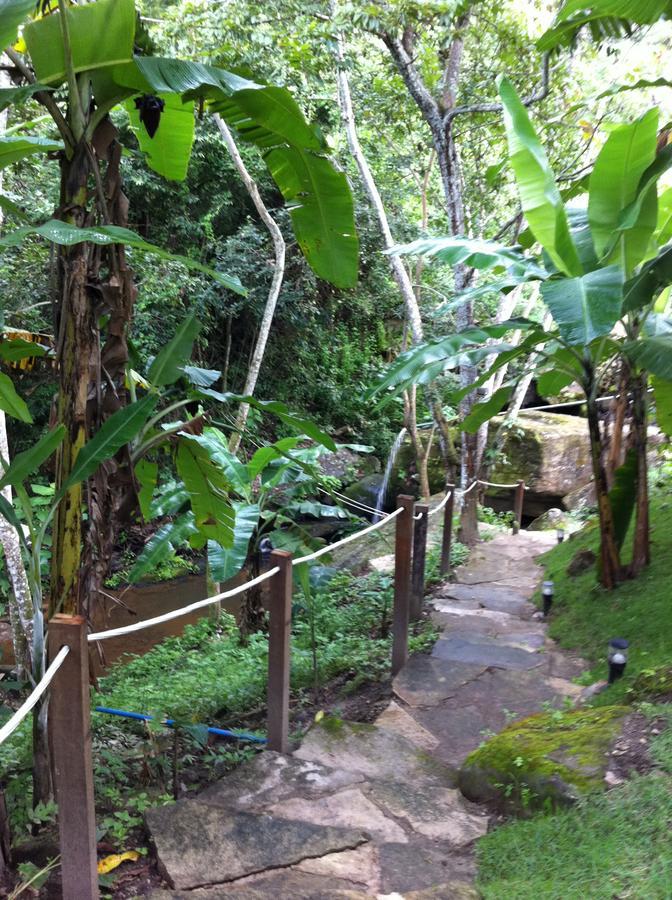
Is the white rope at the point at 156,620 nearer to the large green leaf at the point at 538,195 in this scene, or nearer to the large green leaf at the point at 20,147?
the large green leaf at the point at 20,147

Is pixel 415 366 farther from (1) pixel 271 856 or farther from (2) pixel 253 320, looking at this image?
(2) pixel 253 320

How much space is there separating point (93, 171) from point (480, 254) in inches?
129

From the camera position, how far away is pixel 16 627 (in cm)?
591

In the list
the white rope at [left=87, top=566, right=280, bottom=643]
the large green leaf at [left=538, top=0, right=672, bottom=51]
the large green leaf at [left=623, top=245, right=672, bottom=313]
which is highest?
the large green leaf at [left=538, top=0, right=672, bottom=51]

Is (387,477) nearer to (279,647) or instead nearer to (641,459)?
(641,459)

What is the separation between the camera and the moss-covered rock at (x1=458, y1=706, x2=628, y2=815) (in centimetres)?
265

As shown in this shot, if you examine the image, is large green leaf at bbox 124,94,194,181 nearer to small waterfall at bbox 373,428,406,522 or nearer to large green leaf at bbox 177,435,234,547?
large green leaf at bbox 177,435,234,547

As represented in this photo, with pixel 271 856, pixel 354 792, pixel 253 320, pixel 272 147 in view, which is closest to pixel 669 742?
pixel 354 792

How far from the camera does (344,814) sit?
2.85 meters

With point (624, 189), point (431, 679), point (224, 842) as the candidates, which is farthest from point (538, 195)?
point (224, 842)

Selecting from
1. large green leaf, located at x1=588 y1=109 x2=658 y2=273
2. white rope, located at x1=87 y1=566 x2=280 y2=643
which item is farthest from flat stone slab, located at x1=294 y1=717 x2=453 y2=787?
large green leaf, located at x1=588 y1=109 x2=658 y2=273

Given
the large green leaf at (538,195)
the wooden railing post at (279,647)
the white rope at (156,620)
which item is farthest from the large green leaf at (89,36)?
the large green leaf at (538,195)

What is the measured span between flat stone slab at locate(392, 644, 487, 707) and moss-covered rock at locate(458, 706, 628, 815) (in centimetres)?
113

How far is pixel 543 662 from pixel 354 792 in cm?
230
